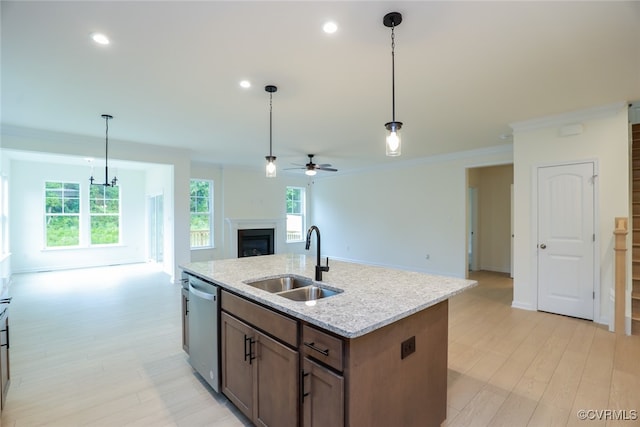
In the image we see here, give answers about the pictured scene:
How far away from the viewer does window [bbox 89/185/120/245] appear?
801 centimetres

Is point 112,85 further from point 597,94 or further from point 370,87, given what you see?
point 597,94

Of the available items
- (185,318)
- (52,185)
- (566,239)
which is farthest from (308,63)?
(52,185)

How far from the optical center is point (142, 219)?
8.77 m

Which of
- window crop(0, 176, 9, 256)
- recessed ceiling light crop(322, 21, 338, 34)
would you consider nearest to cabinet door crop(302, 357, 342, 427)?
recessed ceiling light crop(322, 21, 338, 34)

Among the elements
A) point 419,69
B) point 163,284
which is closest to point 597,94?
point 419,69

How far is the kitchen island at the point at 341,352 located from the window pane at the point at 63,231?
25.4 feet

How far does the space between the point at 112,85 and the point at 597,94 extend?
16.6ft

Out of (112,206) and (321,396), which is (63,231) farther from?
(321,396)

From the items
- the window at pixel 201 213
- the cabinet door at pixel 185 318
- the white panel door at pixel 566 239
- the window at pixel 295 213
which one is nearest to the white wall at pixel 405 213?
the window at pixel 295 213

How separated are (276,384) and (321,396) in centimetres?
37

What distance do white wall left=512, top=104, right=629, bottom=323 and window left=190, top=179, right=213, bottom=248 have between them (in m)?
6.76

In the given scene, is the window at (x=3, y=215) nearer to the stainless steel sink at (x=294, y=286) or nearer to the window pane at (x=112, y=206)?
the window pane at (x=112, y=206)

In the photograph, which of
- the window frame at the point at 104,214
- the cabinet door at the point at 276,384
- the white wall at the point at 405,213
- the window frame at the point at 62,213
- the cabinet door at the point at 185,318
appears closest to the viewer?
the cabinet door at the point at 276,384

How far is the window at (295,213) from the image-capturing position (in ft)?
31.6
